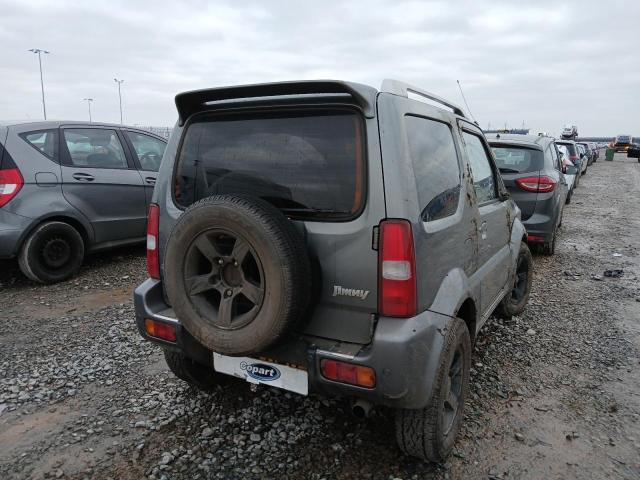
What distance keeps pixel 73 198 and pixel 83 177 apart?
0.89 ft

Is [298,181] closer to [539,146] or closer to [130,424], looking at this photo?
[130,424]

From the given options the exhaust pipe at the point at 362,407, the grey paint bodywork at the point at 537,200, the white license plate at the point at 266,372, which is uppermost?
the grey paint bodywork at the point at 537,200

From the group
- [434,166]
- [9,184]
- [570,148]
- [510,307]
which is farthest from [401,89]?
[570,148]

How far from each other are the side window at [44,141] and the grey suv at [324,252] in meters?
3.24

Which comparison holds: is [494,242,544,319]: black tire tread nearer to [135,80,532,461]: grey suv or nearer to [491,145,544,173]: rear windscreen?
[135,80,532,461]: grey suv

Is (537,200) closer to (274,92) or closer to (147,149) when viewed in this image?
(274,92)

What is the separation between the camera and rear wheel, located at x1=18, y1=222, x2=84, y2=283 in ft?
15.7

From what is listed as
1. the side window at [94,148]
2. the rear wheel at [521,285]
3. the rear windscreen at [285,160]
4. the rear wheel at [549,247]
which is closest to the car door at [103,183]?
the side window at [94,148]

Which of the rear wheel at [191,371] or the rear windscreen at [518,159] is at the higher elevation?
the rear windscreen at [518,159]

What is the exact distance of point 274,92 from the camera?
2.17 m

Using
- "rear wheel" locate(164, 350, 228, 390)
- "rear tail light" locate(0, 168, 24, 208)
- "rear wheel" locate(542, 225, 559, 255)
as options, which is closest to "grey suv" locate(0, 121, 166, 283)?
"rear tail light" locate(0, 168, 24, 208)

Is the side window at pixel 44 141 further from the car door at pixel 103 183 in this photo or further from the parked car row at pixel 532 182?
the parked car row at pixel 532 182

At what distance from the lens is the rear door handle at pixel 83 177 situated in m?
5.13

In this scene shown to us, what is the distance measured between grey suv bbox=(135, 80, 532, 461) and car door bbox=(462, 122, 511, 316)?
0.54 metres
